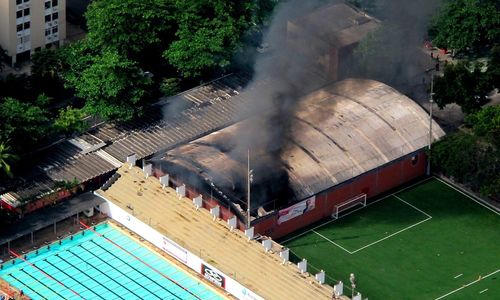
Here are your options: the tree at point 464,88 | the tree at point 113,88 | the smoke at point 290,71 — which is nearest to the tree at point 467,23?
the smoke at point 290,71

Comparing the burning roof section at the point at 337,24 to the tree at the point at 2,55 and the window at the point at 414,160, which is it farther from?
the tree at the point at 2,55

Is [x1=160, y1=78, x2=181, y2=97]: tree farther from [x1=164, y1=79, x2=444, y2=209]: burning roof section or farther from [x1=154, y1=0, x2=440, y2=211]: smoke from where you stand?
[x1=164, y1=79, x2=444, y2=209]: burning roof section

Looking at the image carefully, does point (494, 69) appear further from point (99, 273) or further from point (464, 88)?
point (99, 273)

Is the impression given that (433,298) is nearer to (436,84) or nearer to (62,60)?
(436,84)

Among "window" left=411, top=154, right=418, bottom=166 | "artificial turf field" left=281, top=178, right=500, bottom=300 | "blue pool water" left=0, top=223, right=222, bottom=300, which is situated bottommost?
"blue pool water" left=0, top=223, right=222, bottom=300

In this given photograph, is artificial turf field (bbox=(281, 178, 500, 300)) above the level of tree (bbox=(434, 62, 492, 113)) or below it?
below

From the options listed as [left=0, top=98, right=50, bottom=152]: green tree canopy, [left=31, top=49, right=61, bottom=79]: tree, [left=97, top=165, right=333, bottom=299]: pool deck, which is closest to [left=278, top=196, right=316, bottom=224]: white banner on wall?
[left=97, top=165, right=333, bottom=299]: pool deck

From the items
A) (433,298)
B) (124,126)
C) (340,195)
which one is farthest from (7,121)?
(433,298)
